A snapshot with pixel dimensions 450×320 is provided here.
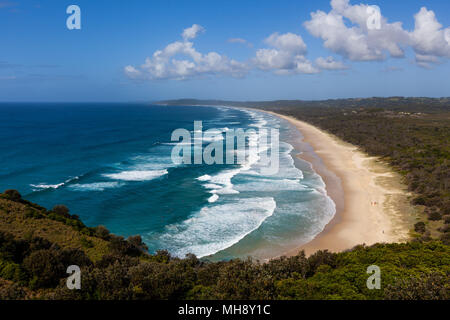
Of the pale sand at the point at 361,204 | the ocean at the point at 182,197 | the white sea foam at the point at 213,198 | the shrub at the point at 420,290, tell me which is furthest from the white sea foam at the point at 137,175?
the shrub at the point at 420,290

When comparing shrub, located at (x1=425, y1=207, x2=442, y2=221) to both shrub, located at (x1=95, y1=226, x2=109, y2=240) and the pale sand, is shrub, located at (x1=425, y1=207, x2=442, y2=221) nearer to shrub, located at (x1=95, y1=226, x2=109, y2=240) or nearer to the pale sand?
the pale sand

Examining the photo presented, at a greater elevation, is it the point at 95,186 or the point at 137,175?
the point at 137,175

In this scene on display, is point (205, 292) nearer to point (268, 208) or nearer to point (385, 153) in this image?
point (268, 208)

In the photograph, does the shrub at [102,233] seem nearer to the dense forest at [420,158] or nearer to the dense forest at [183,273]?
the dense forest at [183,273]

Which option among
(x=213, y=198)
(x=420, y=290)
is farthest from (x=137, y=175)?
(x=420, y=290)

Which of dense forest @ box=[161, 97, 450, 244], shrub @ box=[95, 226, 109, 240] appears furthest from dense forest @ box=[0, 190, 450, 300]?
dense forest @ box=[161, 97, 450, 244]

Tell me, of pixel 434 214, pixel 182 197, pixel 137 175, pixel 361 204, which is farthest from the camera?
pixel 137 175

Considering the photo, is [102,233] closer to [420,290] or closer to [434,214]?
[420,290]

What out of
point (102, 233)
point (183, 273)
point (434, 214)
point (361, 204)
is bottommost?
point (361, 204)
